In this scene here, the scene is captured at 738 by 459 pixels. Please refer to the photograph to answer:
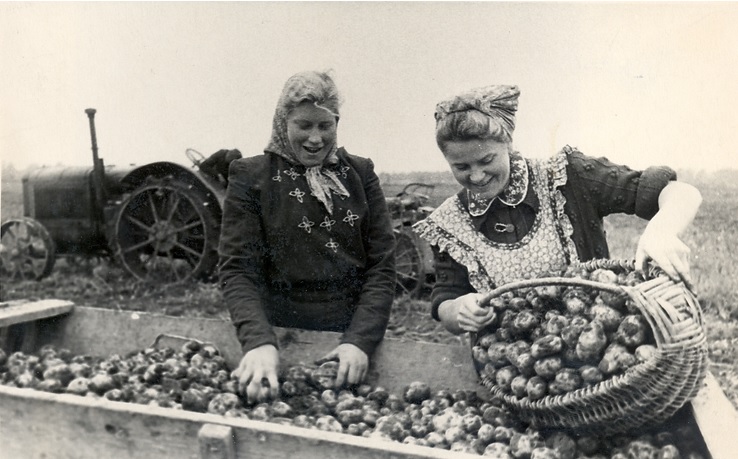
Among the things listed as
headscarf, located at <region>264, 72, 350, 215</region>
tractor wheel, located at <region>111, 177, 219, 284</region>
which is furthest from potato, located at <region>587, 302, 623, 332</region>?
tractor wheel, located at <region>111, 177, 219, 284</region>

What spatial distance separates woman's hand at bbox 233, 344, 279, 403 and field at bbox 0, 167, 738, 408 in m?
1.06

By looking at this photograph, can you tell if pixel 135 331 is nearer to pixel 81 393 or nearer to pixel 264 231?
pixel 81 393

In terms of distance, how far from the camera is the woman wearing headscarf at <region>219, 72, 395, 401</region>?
1.99 metres

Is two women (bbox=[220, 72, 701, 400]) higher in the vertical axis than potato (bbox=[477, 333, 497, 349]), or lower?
higher

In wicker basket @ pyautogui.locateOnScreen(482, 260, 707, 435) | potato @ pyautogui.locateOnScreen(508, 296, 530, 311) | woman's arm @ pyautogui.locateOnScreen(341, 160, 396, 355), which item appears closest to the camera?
wicker basket @ pyautogui.locateOnScreen(482, 260, 707, 435)

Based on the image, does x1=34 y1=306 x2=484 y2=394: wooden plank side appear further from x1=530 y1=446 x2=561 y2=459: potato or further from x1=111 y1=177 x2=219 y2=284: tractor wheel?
x1=111 y1=177 x2=219 y2=284: tractor wheel

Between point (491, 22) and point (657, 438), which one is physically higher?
point (491, 22)

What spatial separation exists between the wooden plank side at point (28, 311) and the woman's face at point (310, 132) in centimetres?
128

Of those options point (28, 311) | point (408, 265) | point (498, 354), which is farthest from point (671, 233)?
point (408, 265)

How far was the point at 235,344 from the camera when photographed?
231 centimetres

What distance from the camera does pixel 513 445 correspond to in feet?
4.83

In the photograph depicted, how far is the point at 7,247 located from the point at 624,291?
4882 mm

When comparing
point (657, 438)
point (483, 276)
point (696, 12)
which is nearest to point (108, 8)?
point (483, 276)

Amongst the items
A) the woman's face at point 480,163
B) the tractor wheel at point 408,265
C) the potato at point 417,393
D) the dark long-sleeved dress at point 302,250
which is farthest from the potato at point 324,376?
the tractor wheel at point 408,265
